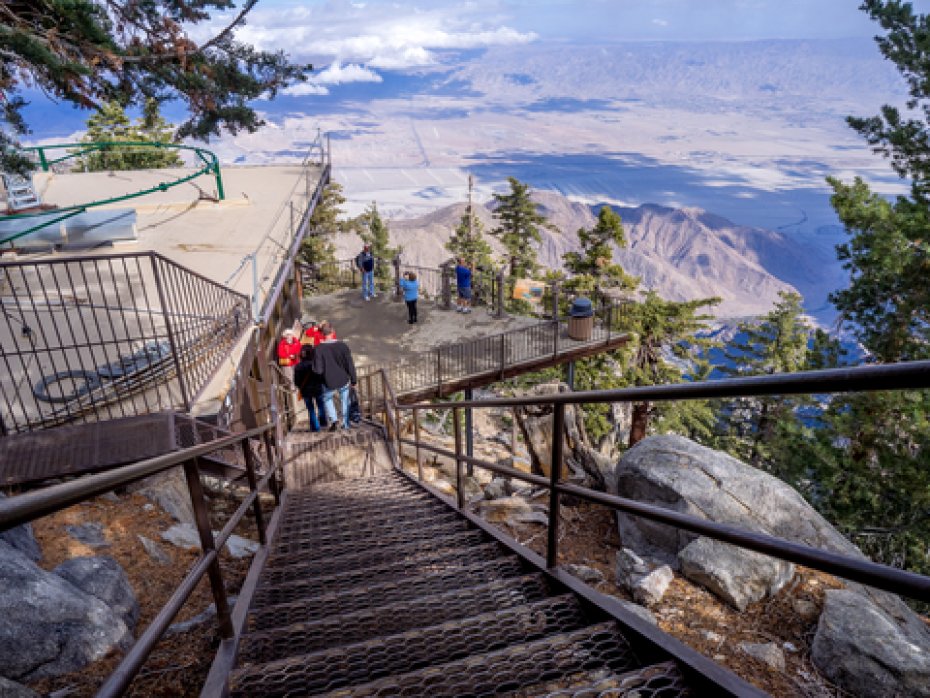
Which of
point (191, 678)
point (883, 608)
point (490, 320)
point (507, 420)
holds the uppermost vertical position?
point (191, 678)

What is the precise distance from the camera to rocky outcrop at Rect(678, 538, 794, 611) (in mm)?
4145

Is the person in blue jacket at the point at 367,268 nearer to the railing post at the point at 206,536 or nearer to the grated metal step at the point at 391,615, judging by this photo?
the grated metal step at the point at 391,615

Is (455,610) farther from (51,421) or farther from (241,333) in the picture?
(241,333)

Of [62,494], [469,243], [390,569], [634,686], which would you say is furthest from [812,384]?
[469,243]

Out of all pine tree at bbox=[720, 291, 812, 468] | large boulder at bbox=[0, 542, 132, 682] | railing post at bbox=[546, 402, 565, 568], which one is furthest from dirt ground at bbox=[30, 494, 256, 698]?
pine tree at bbox=[720, 291, 812, 468]

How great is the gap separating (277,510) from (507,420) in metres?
25.5

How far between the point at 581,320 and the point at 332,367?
8.84m

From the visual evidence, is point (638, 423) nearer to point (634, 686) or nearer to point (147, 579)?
point (147, 579)

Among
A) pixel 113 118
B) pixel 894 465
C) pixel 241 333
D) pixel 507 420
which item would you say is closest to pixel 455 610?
pixel 241 333

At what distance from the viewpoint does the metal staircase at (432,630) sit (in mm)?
2047

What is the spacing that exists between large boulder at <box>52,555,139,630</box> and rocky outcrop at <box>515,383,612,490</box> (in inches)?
210

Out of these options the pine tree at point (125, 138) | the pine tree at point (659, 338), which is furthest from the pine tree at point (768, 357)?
the pine tree at point (125, 138)

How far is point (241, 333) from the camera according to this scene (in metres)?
9.24

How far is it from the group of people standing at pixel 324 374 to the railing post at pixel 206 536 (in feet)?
22.1
